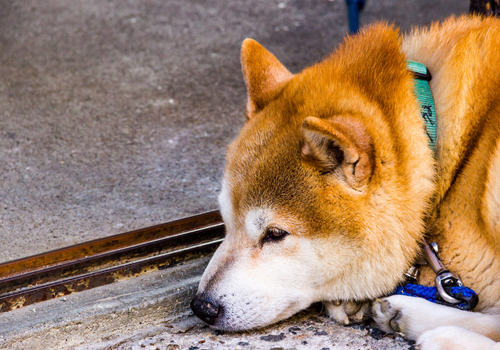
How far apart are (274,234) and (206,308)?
0.40m

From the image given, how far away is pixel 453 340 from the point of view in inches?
93.8

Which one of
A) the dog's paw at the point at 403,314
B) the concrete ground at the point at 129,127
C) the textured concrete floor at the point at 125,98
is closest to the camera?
the dog's paw at the point at 403,314

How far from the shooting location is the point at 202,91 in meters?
4.61

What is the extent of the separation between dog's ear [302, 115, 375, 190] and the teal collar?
310mm

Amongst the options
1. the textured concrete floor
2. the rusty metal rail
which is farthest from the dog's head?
the textured concrete floor

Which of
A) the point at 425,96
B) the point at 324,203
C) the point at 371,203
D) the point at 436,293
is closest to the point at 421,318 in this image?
the point at 436,293

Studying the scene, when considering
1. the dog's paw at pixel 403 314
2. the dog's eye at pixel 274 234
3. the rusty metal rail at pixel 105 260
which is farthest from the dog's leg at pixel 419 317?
the rusty metal rail at pixel 105 260

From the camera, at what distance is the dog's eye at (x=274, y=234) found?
2.51m

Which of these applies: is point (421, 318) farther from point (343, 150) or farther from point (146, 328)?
point (146, 328)

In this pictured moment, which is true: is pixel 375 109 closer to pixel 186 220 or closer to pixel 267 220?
pixel 267 220

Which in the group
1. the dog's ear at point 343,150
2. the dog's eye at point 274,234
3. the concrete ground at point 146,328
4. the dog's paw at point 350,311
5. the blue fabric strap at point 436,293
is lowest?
the concrete ground at point 146,328

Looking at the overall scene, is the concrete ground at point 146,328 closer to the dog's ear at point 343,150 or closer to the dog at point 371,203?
the dog at point 371,203

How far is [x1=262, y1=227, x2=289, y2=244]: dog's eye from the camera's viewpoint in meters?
2.51

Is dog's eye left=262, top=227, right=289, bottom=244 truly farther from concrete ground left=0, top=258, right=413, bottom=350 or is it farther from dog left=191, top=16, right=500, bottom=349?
concrete ground left=0, top=258, right=413, bottom=350
